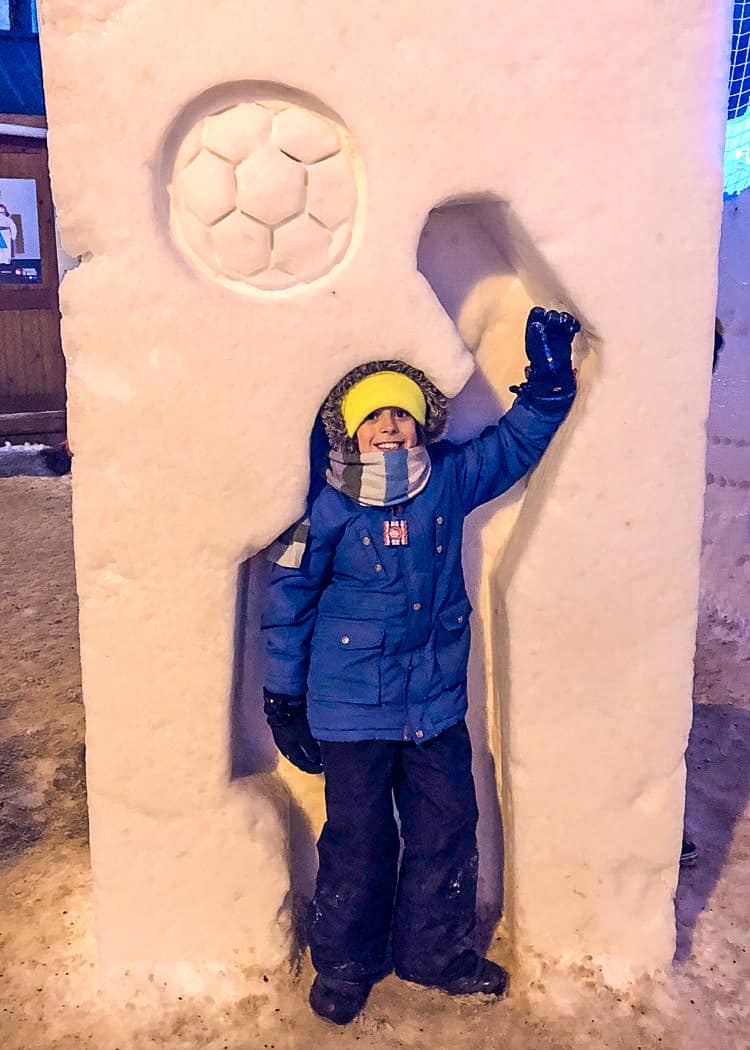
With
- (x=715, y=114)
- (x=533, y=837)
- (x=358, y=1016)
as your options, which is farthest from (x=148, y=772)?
(x=715, y=114)

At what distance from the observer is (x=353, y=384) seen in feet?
5.94

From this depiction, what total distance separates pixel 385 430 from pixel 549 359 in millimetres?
352

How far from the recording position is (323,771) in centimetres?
202

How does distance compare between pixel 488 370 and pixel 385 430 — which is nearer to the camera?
pixel 385 430

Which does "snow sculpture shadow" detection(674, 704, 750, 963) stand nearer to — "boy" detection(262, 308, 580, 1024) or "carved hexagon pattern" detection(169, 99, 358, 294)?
"boy" detection(262, 308, 580, 1024)

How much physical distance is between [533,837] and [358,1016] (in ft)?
1.76

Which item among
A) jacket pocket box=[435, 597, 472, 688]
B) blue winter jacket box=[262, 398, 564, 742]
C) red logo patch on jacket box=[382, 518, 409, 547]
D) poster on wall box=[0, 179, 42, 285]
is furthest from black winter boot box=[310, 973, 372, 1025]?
poster on wall box=[0, 179, 42, 285]

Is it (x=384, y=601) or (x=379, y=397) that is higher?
(x=379, y=397)

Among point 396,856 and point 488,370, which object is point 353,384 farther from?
point 396,856

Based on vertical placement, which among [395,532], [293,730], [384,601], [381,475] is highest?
[381,475]

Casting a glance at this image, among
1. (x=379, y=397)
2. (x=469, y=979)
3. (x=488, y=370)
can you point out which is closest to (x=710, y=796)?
(x=469, y=979)

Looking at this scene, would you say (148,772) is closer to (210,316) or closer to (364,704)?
(364,704)

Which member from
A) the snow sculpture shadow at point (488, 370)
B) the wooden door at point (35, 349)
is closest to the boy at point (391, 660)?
the snow sculpture shadow at point (488, 370)

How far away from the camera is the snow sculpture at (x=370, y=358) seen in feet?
5.45
